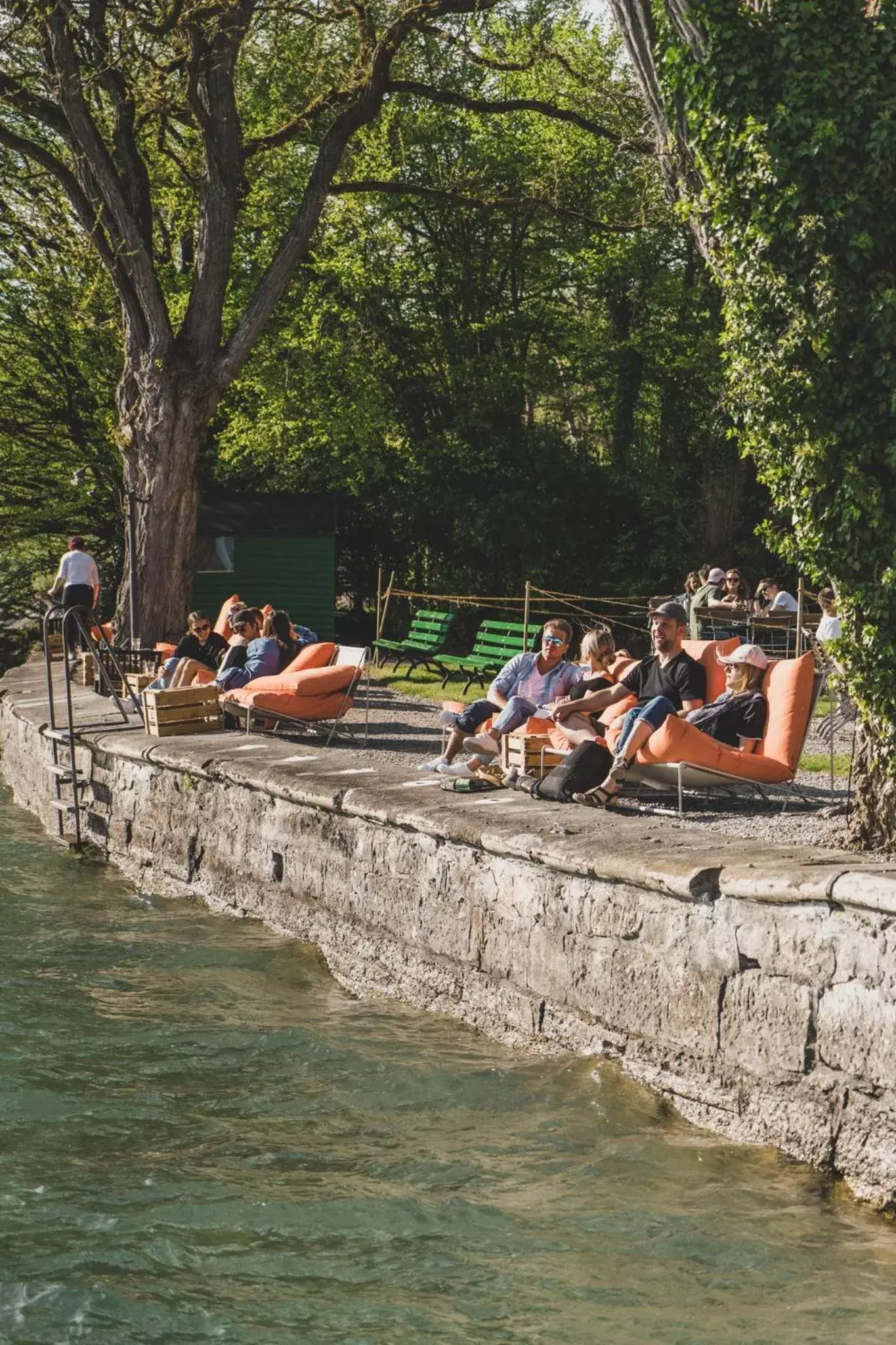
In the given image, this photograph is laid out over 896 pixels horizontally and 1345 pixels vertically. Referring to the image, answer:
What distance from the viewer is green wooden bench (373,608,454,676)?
Answer: 20.5 m

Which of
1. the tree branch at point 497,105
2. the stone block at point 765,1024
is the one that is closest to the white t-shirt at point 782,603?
the tree branch at point 497,105

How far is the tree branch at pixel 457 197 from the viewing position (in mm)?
20156

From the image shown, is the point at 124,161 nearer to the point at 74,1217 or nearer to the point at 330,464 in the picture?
the point at 330,464

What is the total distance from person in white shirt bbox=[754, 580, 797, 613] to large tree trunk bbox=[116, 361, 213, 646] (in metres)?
6.85

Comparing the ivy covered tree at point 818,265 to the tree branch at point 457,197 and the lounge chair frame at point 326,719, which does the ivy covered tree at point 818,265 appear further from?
the tree branch at point 457,197

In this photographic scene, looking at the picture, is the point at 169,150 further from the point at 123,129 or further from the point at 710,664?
the point at 710,664

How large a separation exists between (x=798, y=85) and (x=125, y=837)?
7.90 m

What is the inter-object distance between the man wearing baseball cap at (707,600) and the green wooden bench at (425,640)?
3.18m

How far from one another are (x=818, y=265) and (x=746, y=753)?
3189 mm

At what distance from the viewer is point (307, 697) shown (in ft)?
43.0

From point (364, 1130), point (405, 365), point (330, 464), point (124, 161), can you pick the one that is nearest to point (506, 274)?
point (405, 365)

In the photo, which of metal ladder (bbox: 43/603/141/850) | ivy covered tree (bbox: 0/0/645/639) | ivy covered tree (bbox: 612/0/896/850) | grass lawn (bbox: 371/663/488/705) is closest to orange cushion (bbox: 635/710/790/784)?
ivy covered tree (bbox: 612/0/896/850)

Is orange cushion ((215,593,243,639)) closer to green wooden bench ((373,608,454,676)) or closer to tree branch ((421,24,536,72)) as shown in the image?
green wooden bench ((373,608,454,676))

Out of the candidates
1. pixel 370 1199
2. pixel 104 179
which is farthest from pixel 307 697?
pixel 104 179
